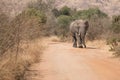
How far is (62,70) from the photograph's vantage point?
1670 centimetres

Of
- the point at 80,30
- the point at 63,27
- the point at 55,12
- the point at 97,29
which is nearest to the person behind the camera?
the point at 80,30

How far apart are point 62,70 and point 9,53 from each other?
282cm

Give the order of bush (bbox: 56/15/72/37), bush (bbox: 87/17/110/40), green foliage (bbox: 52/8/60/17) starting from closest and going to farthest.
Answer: bush (bbox: 87/17/110/40) → bush (bbox: 56/15/72/37) → green foliage (bbox: 52/8/60/17)

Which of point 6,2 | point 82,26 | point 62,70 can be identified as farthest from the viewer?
point 82,26

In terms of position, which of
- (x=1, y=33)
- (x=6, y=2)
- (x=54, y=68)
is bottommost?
(x=54, y=68)

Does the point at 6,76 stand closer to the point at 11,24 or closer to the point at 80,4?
the point at 11,24

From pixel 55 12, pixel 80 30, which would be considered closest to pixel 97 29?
pixel 80 30

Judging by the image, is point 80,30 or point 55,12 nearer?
point 80,30

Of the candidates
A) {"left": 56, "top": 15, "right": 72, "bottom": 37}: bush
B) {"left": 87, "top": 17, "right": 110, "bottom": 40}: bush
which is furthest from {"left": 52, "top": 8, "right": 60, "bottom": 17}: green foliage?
{"left": 87, "top": 17, "right": 110, "bottom": 40}: bush

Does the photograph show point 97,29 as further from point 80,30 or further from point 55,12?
point 55,12

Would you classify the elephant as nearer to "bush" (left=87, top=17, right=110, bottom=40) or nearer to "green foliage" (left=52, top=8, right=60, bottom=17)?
"bush" (left=87, top=17, right=110, bottom=40)

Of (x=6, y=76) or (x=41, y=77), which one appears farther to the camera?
(x=41, y=77)

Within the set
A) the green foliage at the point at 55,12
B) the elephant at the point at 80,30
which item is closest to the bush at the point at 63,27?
the elephant at the point at 80,30

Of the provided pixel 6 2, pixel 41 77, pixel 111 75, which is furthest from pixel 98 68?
pixel 6 2
